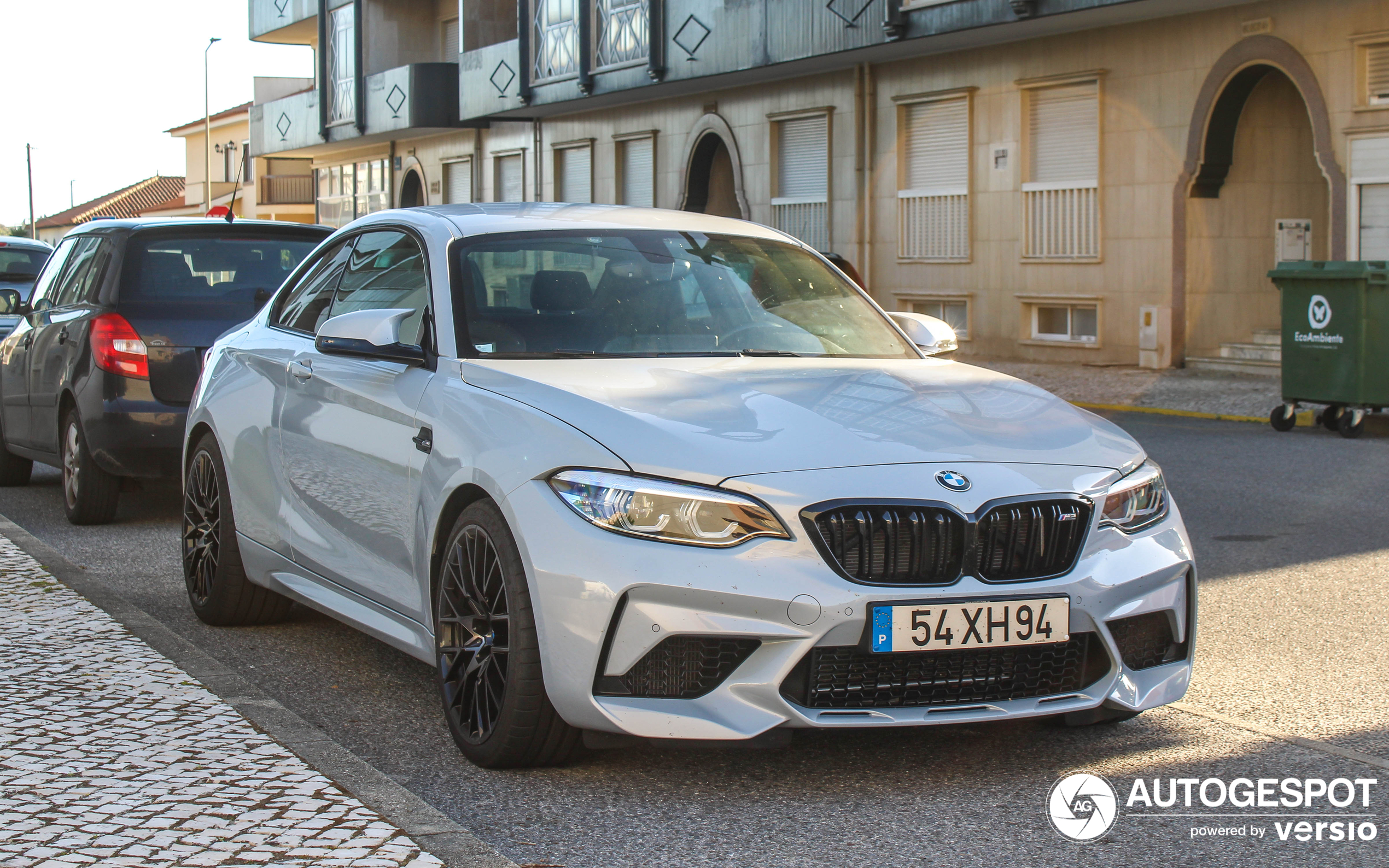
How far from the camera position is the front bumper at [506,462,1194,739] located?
154 inches

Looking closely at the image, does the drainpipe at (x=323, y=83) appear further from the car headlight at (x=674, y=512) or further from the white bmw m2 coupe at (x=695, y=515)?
the car headlight at (x=674, y=512)

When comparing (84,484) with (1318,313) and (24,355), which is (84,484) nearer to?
(24,355)

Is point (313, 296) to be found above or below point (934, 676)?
above

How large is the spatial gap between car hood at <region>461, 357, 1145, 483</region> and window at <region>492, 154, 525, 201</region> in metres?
32.0

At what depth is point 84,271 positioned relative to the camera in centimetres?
956

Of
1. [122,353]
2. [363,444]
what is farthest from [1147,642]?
[122,353]

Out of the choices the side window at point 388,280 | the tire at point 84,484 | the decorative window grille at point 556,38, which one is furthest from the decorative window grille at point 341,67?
the side window at point 388,280

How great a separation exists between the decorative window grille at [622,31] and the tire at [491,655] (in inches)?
984

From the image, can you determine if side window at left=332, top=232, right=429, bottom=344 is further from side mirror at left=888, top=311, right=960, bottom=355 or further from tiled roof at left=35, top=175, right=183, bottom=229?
tiled roof at left=35, top=175, right=183, bottom=229

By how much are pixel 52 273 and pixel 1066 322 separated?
15127 mm

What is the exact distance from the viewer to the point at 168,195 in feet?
356

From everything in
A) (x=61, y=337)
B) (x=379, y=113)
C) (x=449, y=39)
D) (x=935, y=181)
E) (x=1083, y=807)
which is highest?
(x=449, y=39)

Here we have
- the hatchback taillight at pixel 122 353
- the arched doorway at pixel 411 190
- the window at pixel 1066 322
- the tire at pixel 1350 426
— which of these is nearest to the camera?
the hatchback taillight at pixel 122 353

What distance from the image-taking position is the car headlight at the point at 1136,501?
4273 mm
